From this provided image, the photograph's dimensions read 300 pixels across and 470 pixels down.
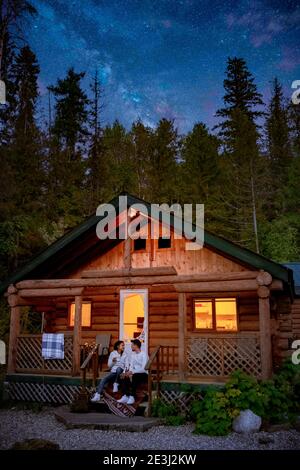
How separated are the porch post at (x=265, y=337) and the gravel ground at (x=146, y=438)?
1772mm

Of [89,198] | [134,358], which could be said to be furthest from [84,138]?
[134,358]

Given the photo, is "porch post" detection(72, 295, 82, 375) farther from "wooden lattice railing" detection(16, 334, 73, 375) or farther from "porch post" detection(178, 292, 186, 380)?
"porch post" detection(178, 292, 186, 380)

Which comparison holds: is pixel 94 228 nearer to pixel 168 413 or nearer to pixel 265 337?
pixel 168 413

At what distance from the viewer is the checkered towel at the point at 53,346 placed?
1306 cm

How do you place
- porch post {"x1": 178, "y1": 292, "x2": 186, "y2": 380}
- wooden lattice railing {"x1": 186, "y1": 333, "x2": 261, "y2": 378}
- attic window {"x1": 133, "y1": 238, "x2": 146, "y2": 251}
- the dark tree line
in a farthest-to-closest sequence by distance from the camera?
the dark tree line
attic window {"x1": 133, "y1": 238, "x2": 146, "y2": 251}
porch post {"x1": 178, "y1": 292, "x2": 186, "y2": 380}
wooden lattice railing {"x1": 186, "y1": 333, "x2": 261, "y2": 378}

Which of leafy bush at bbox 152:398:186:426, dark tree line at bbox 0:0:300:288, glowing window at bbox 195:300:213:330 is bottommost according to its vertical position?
leafy bush at bbox 152:398:186:426

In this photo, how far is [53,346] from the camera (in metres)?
13.2

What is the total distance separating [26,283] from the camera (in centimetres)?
1393

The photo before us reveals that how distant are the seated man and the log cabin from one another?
45 cm

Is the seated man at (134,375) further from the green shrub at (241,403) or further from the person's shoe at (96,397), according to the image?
the green shrub at (241,403)

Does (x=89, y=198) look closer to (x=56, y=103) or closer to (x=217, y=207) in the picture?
(x=217, y=207)

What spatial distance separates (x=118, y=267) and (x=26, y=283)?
321 cm

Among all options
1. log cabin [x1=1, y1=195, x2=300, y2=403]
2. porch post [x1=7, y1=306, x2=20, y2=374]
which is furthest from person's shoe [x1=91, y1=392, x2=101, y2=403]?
porch post [x1=7, y1=306, x2=20, y2=374]

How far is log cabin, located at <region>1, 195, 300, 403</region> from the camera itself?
37.5 feet
